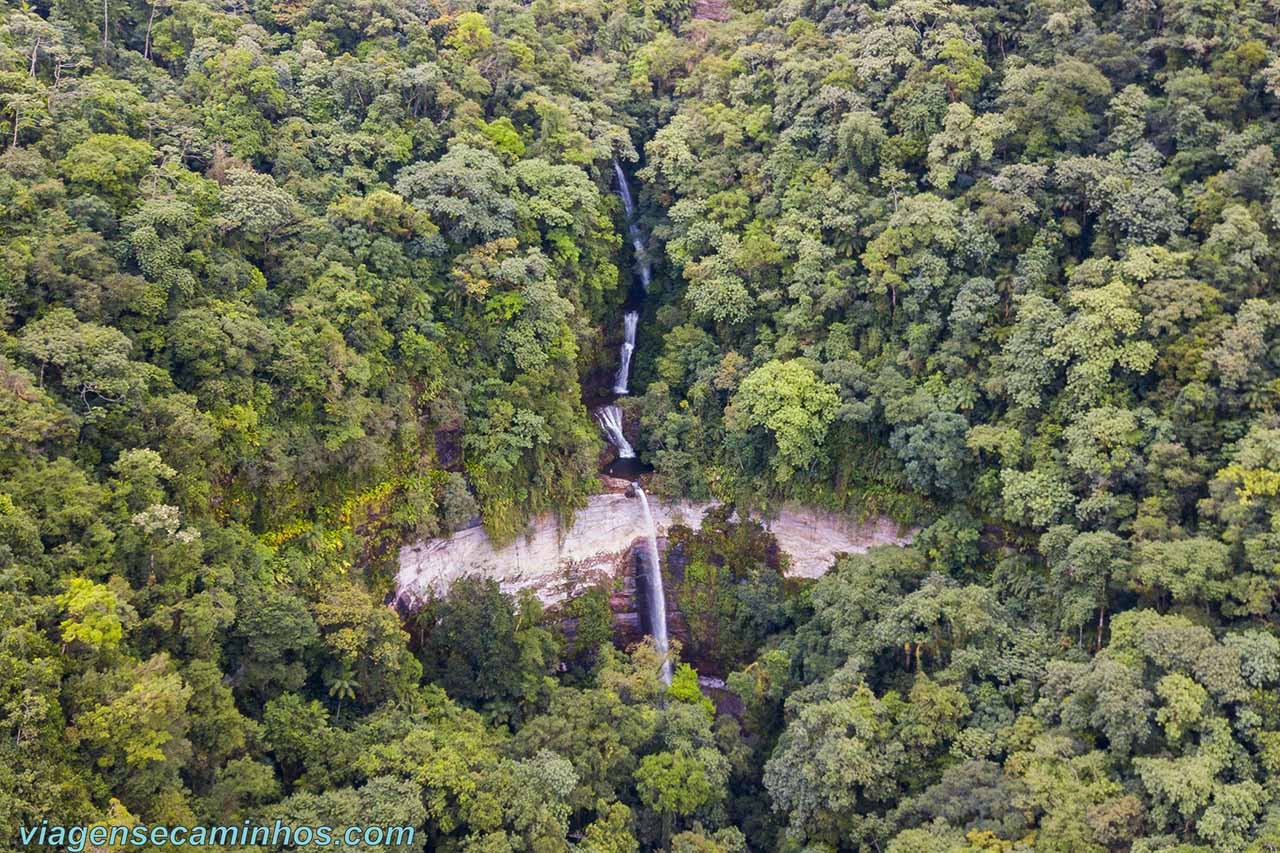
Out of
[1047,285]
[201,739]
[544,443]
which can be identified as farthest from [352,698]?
[1047,285]

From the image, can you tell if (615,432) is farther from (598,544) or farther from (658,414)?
(598,544)

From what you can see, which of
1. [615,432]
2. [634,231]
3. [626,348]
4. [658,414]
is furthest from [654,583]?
[634,231]

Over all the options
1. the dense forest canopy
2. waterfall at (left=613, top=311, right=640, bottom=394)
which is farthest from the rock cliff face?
waterfall at (left=613, top=311, right=640, bottom=394)

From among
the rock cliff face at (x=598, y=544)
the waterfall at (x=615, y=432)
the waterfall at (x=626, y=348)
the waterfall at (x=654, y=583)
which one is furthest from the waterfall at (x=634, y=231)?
the rock cliff face at (x=598, y=544)

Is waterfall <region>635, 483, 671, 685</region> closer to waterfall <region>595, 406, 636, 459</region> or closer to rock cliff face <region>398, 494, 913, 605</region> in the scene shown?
rock cliff face <region>398, 494, 913, 605</region>

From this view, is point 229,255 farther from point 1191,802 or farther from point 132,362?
point 1191,802

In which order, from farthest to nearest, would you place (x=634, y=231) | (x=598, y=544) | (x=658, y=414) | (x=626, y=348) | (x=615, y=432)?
(x=634, y=231) → (x=626, y=348) → (x=615, y=432) → (x=658, y=414) → (x=598, y=544)
